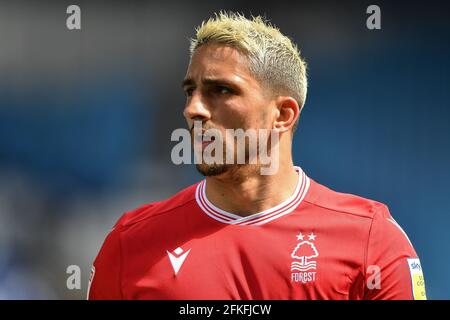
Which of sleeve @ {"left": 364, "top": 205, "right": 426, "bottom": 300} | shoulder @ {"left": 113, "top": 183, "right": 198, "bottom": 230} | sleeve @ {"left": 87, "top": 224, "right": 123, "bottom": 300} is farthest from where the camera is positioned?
shoulder @ {"left": 113, "top": 183, "right": 198, "bottom": 230}

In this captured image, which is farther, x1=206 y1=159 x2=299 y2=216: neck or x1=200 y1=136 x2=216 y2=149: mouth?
x1=206 y1=159 x2=299 y2=216: neck

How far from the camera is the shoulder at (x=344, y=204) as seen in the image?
239cm

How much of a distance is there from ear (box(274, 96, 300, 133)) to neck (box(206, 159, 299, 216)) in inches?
5.7

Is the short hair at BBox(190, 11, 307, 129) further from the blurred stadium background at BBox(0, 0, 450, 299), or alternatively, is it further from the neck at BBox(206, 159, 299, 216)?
the blurred stadium background at BBox(0, 0, 450, 299)

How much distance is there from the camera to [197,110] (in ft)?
7.39

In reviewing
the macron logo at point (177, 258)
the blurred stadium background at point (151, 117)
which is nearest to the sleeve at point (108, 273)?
the macron logo at point (177, 258)

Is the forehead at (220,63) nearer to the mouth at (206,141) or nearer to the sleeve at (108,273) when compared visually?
the mouth at (206,141)

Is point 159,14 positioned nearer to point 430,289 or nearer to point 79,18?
point 79,18

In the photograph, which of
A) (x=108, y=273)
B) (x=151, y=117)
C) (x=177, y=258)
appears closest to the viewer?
(x=177, y=258)

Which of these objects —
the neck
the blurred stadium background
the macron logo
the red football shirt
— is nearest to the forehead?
the neck

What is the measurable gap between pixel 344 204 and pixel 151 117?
3008 mm

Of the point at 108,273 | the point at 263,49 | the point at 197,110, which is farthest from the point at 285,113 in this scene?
the point at 108,273

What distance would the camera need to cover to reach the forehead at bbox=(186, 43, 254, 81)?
2.28 meters

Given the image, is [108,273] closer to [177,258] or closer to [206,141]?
[177,258]
